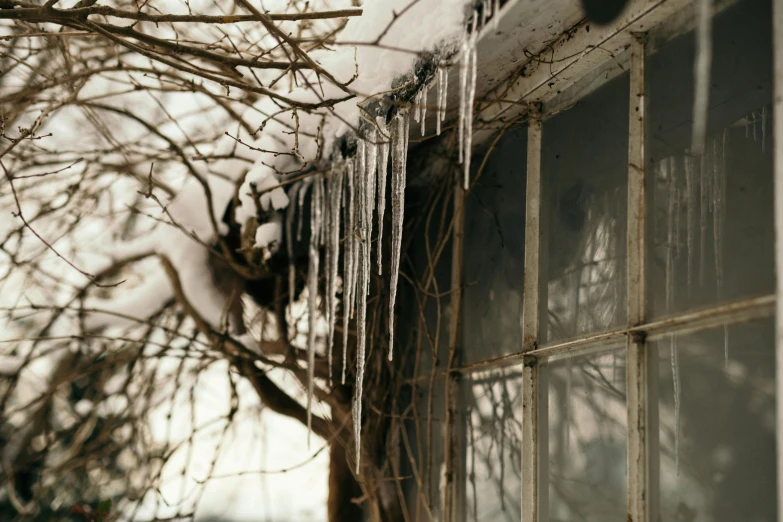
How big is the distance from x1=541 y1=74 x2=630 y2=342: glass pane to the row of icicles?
0.97 feet

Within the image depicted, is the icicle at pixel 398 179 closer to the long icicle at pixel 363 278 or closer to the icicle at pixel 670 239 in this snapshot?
the long icicle at pixel 363 278

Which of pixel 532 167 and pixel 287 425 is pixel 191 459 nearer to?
pixel 287 425

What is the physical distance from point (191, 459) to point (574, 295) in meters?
2.27

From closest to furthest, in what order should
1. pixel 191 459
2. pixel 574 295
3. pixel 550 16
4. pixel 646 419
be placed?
1. pixel 646 419
2. pixel 550 16
3. pixel 574 295
4. pixel 191 459

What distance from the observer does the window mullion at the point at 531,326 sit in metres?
2.01

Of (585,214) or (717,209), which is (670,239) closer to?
(717,209)

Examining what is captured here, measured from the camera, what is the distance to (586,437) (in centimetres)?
179

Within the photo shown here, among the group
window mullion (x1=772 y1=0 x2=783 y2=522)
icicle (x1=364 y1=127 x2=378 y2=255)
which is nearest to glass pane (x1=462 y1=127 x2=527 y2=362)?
icicle (x1=364 y1=127 x2=378 y2=255)

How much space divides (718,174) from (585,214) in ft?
1.54

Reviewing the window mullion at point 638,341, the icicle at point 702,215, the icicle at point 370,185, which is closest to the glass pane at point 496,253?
the icicle at point 370,185

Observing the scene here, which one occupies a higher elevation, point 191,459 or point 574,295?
point 574,295

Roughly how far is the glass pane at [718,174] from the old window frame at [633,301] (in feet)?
0.11

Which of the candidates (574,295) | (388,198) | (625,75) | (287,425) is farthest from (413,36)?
(287,425)

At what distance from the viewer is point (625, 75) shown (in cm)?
182
